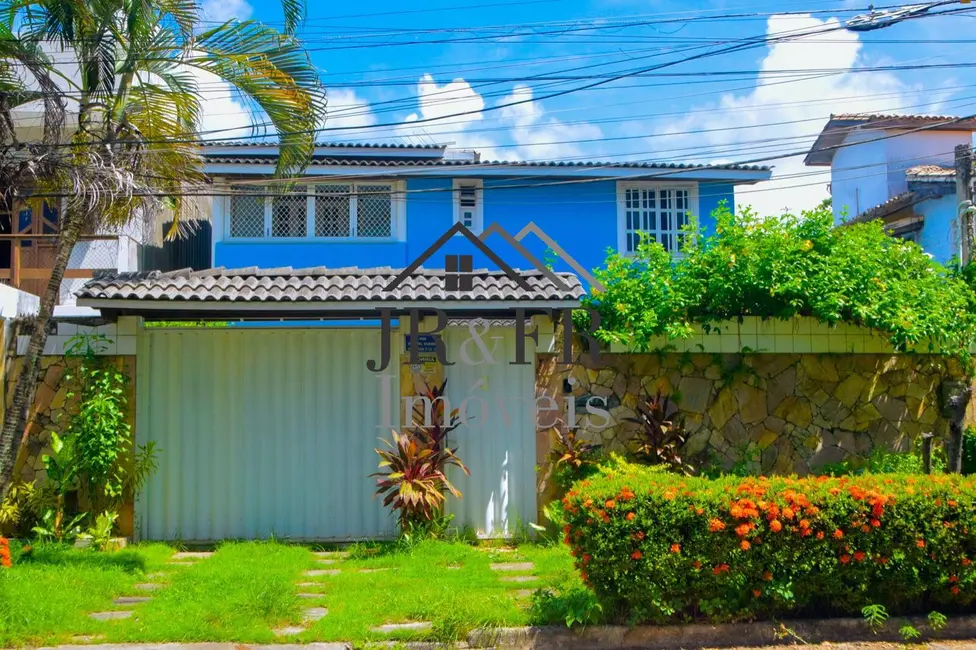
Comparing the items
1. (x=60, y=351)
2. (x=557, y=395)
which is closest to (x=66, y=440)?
(x=60, y=351)

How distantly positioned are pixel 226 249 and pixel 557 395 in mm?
9375

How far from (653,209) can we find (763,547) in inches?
474

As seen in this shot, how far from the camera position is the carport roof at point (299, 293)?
26.3 feet

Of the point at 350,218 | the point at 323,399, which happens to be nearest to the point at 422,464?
the point at 323,399

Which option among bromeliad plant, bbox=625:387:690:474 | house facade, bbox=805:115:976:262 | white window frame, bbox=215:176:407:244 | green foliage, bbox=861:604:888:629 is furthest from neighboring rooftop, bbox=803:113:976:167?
green foliage, bbox=861:604:888:629

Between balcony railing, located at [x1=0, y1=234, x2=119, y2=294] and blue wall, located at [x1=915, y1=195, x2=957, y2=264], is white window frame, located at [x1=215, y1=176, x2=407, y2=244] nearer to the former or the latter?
balcony railing, located at [x1=0, y1=234, x2=119, y2=294]

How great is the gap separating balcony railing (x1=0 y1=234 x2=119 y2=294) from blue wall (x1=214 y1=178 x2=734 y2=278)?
10.0 feet

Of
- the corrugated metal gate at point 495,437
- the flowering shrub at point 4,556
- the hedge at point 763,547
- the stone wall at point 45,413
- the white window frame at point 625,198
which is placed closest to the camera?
the hedge at point 763,547

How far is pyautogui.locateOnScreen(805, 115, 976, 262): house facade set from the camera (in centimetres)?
1792

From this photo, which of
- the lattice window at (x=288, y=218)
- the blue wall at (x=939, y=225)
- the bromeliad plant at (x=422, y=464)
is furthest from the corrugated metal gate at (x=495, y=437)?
the blue wall at (x=939, y=225)

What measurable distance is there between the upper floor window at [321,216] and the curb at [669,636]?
1130 centimetres

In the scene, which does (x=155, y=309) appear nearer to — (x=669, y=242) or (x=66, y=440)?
(x=66, y=440)

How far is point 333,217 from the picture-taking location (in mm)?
16141

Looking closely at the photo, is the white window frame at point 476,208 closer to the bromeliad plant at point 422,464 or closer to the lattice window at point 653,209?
the lattice window at point 653,209
